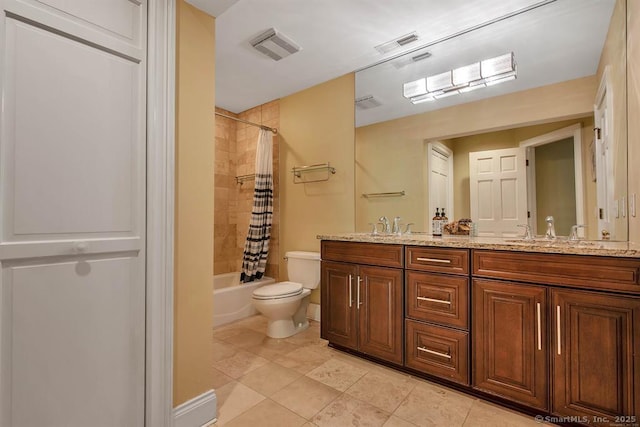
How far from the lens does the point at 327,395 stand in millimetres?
1769

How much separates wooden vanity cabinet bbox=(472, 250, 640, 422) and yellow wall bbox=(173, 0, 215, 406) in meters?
1.54

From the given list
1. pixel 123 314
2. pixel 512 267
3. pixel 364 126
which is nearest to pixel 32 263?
pixel 123 314

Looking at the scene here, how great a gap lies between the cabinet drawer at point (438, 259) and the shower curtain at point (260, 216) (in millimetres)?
1915

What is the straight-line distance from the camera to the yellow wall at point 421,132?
75.5 inches

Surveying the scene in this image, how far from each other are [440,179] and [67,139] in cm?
231

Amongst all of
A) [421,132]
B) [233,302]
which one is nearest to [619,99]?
[421,132]

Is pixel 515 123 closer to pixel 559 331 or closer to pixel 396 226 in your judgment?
pixel 396 226

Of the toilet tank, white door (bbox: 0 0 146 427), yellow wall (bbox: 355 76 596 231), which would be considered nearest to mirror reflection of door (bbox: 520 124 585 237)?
yellow wall (bbox: 355 76 596 231)

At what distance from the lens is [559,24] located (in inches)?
76.4

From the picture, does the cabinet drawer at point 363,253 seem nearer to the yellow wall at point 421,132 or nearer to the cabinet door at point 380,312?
the cabinet door at point 380,312

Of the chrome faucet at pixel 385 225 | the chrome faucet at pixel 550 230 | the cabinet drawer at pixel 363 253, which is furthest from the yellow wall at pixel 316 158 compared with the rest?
the chrome faucet at pixel 550 230

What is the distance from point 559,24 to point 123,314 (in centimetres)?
307

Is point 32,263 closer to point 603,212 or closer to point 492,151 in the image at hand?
point 492,151

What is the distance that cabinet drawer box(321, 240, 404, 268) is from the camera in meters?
2.03
